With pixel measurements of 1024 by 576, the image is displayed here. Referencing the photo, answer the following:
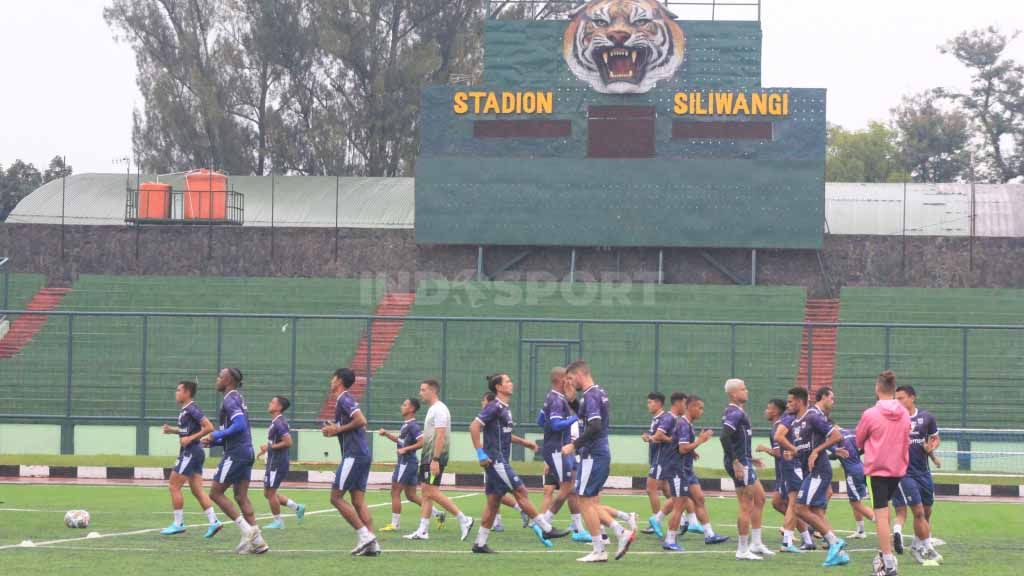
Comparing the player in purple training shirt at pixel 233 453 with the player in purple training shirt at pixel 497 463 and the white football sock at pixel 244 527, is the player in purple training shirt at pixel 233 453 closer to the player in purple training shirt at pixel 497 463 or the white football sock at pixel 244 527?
the white football sock at pixel 244 527

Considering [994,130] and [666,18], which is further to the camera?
[994,130]

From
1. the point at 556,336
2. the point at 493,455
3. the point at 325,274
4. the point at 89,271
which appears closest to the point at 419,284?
the point at 325,274

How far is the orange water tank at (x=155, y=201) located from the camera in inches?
1861

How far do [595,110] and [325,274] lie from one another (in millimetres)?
10224

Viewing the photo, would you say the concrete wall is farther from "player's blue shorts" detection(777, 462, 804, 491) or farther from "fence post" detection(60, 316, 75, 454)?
"player's blue shorts" detection(777, 462, 804, 491)

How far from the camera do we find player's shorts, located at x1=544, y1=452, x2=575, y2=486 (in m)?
17.8

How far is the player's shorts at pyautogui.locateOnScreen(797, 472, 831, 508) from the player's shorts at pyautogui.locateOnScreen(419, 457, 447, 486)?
14.5 ft

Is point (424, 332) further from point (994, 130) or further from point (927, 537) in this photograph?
point (994, 130)

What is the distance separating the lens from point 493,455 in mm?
17016

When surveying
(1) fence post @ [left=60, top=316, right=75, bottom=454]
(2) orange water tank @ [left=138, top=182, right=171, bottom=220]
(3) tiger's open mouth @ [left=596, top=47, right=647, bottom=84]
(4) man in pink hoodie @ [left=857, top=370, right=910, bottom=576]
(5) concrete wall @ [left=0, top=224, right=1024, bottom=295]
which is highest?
(3) tiger's open mouth @ [left=596, top=47, right=647, bottom=84]

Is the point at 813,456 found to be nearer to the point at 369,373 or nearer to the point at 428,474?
the point at 428,474

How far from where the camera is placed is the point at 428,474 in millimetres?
18172

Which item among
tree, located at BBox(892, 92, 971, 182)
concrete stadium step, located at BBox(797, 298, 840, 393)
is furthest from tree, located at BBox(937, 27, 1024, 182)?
concrete stadium step, located at BBox(797, 298, 840, 393)

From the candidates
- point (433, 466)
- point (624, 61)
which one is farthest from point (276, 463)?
point (624, 61)
